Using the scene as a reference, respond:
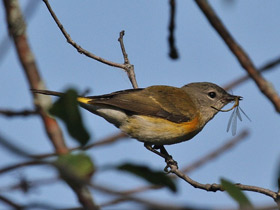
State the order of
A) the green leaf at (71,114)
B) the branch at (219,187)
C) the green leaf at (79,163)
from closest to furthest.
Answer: the green leaf at (79,163), the green leaf at (71,114), the branch at (219,187)

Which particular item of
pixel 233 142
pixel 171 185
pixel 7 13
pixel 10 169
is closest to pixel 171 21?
pixel 233 142

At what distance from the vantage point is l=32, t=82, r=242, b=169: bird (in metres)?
5.41

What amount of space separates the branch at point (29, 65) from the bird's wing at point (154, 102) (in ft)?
13.1

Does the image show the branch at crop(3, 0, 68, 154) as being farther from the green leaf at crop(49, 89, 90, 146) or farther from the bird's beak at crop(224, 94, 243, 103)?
the bird's beak at crop(224, 94, 243, 103)

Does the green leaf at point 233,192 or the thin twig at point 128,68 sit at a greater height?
the thin twig at point 128,68

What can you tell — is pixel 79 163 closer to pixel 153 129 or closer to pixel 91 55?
pixel 91 55

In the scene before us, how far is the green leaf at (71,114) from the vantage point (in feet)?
3.33

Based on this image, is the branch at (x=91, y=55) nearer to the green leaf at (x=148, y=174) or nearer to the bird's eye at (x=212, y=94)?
the bird's eye at (x=212, y=94)

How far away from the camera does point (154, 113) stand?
5723 millimetres

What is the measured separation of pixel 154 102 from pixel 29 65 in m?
4.82

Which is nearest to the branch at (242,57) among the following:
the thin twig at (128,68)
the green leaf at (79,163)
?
the green leaf at (79,163)

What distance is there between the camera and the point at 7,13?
1.27 meters

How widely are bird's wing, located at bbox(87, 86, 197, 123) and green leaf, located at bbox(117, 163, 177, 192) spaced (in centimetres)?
424

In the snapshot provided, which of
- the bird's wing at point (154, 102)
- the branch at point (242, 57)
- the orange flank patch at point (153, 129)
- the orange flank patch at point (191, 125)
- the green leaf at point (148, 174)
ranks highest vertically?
the bird's wing at point (154, 102)
